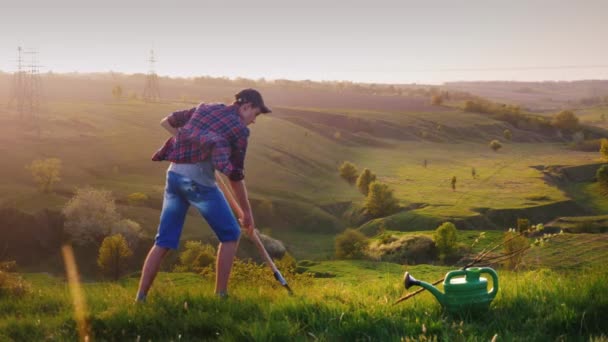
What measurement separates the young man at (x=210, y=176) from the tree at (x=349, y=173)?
138 m

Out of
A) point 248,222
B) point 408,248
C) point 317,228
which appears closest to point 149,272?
point 248,222

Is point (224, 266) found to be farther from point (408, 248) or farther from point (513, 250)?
point (408, 248)

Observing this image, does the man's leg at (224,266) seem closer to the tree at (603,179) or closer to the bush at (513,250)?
the bush at (513,250)

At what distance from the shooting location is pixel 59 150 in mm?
113062

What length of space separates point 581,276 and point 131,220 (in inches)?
3427

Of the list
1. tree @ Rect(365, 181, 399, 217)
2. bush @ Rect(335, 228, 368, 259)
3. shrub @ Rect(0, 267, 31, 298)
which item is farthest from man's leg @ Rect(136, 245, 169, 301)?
tree @ Rect(365, 181, 399, 217)

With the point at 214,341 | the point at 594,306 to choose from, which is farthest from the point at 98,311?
the point at 594,306

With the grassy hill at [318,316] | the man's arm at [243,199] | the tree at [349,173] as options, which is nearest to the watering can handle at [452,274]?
the grassy hill at [318,316]

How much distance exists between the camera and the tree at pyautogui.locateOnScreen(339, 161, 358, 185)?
145 m

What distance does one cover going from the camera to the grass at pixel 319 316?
5.54 m

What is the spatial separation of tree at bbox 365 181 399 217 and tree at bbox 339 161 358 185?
2570 cm

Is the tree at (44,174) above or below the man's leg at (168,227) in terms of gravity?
below

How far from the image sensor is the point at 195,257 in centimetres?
7488

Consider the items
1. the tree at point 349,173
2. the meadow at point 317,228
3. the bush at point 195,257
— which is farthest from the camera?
the tree at point 349,173
